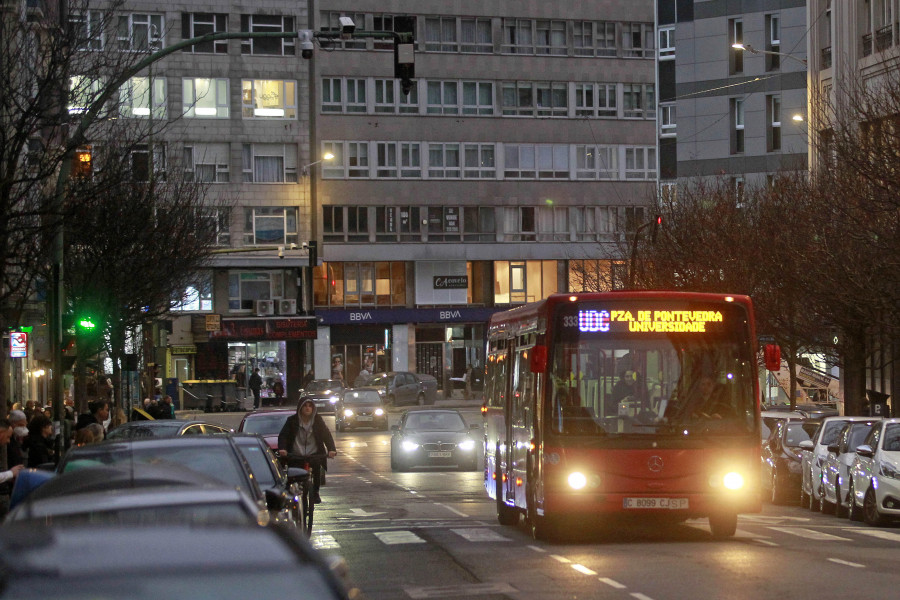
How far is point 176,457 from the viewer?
37.3 ft

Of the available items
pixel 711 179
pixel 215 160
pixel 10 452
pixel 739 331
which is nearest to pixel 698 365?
pixel 739 331

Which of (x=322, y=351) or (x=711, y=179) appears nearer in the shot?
(x=711, y=179)

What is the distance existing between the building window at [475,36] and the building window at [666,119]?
907 cm

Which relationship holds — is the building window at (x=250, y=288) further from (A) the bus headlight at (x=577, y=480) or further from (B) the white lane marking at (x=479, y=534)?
(A) the bus headlight at (x=577, y=480)

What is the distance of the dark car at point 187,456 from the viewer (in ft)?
34.8

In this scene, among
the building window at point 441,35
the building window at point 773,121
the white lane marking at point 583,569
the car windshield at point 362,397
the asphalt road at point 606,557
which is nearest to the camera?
the asphalt road at point 606,557

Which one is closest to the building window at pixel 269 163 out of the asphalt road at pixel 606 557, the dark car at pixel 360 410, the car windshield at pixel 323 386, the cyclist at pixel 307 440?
the car windshield at pixel 323 386

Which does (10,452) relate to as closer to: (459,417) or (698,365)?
(698,365)

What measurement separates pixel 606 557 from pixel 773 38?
53.5m

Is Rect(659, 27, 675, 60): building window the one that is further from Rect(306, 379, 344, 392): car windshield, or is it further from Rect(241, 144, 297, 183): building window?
Rect(306, 379, 344, 392): car windshield

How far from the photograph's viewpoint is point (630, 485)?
57.0ft

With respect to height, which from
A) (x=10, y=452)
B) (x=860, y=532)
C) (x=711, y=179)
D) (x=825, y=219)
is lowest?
(x=860, y=532)

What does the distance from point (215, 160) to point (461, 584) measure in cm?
5975

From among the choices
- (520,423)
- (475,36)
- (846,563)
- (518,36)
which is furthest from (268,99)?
(846,563)
